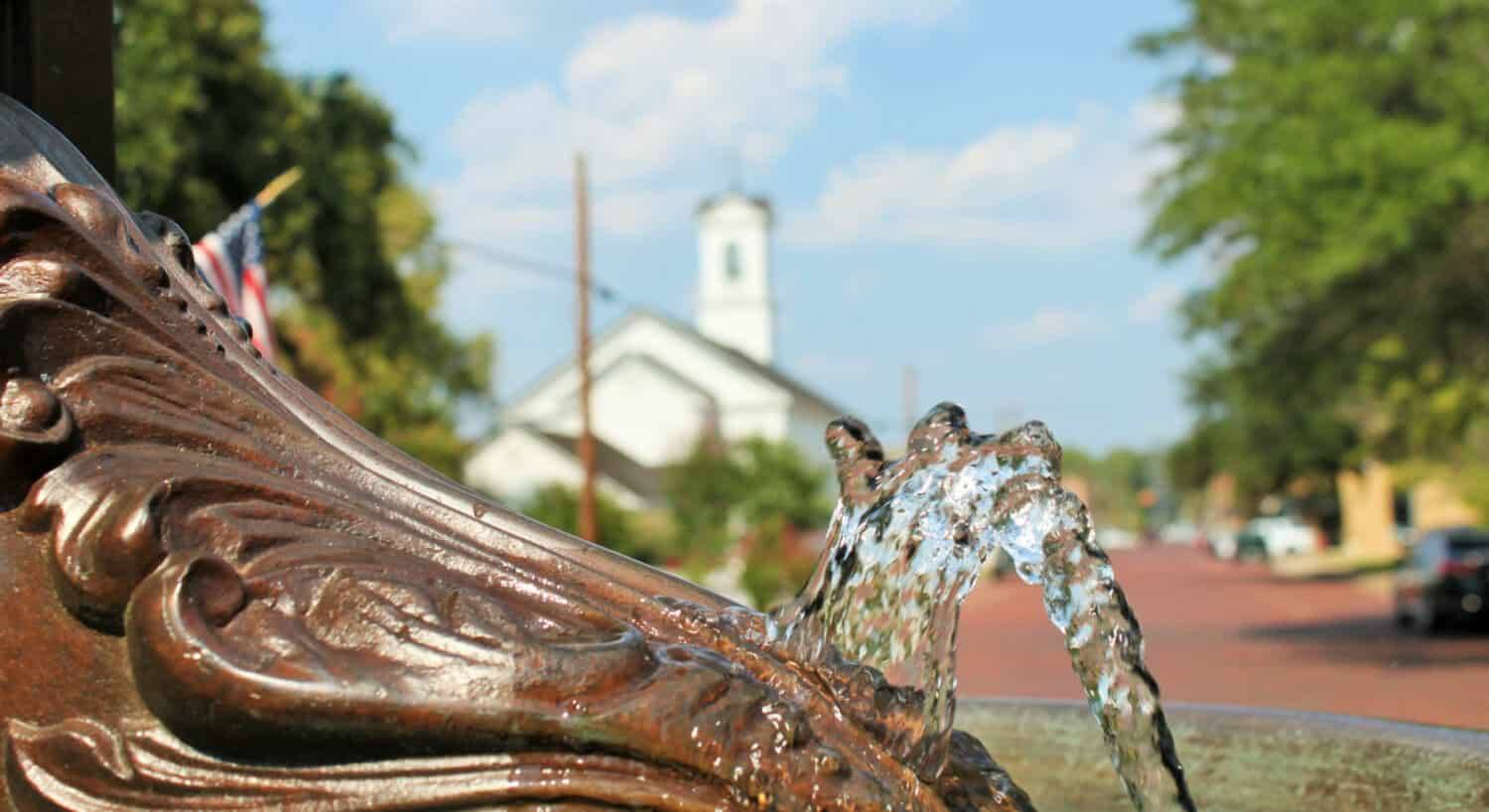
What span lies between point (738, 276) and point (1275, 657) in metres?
63.6

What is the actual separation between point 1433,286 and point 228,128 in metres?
14.1

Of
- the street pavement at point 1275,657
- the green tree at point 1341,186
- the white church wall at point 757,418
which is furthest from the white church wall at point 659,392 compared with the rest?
the green tree at point 1341,186

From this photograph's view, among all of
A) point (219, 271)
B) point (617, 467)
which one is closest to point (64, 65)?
point (219, 271)

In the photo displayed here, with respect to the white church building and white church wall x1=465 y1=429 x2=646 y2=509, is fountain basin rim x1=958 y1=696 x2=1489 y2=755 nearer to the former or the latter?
white church wall x1=465 y1=429 x2=646 y2=509

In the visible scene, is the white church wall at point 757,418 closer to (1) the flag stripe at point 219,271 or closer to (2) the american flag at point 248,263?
(2) the american flag at point 248,263

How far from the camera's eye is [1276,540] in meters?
72.1

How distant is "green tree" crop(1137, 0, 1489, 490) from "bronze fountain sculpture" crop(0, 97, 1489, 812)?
13.8 m

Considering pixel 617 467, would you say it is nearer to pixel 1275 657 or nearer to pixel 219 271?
pixel 1275 657

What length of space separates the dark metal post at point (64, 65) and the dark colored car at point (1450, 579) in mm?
21591

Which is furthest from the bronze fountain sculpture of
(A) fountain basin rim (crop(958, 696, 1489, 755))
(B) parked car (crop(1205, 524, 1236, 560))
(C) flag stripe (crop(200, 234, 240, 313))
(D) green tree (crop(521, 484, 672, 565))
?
(B) parked car (crop(1205, 524, 1236, 560))

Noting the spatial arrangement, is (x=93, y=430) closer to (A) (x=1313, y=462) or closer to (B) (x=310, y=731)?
(B) (x=310, y=731)

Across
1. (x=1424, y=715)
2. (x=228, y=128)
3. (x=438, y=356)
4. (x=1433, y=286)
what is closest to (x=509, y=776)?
(x=1424, y=715)

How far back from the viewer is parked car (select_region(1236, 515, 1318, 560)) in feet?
225

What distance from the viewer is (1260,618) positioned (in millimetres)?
27781
